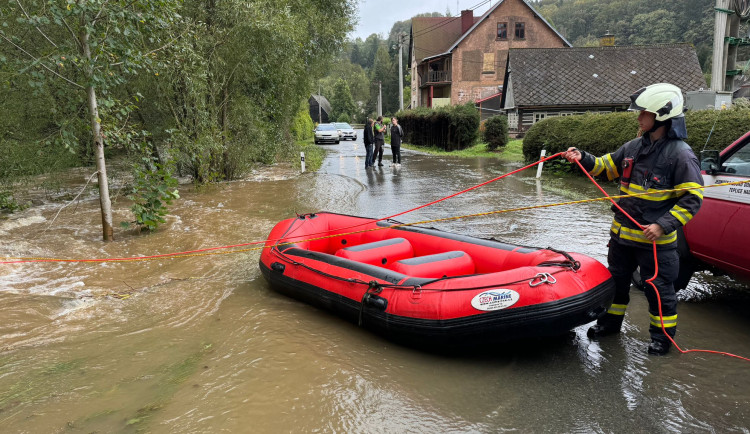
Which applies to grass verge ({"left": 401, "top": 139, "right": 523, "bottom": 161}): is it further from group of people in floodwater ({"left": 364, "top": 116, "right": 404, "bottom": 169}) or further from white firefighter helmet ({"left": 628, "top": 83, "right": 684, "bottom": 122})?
white firefighter helmet ({"left": 628, "top": 83, "right": 684, "bottom": 122})

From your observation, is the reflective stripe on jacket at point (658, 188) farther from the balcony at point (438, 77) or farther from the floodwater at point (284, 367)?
the balcony at point (438, 77)

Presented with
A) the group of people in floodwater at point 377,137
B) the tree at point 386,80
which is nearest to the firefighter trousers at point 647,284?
the group of people in floodwater at point 377,137

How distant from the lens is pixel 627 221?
4148 mm

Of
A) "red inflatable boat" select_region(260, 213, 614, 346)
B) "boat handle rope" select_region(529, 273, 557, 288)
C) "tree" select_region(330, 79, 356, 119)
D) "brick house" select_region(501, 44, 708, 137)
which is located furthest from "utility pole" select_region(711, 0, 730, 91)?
"tree" select_region(330, 79, 356, 119)

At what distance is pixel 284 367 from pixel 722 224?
13.5 feet

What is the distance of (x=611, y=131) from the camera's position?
42.4 ft

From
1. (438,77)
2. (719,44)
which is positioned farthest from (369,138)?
(438,77)

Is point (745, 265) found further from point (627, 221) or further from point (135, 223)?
point (135, 223)

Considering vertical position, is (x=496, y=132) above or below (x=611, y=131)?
above

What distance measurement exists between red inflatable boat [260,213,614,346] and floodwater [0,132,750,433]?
32cm

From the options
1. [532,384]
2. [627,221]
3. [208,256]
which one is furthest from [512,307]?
[208,256]

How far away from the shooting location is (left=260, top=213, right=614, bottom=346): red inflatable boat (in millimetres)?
4000

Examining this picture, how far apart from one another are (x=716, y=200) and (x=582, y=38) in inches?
3114

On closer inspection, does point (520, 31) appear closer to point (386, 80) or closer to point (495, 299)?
point (495, 299)
